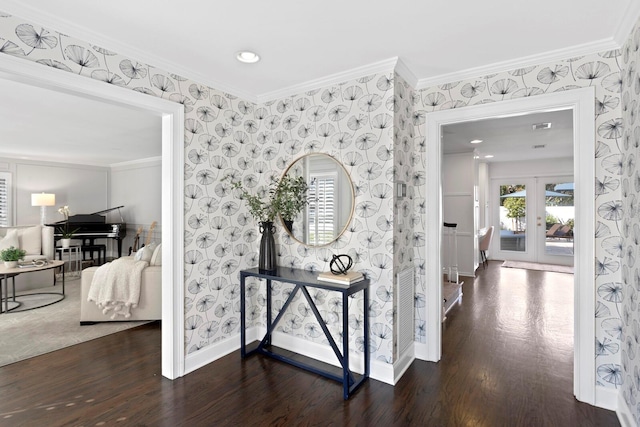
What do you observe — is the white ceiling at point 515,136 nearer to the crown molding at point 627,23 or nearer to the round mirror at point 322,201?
the crown molding at point 627,23

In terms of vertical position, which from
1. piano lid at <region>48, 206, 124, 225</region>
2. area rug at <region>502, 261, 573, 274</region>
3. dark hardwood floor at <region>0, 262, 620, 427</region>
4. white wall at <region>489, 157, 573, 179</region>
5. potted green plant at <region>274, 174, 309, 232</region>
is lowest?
dark hardwood floor at <region>0, 262, 620, 427</region>

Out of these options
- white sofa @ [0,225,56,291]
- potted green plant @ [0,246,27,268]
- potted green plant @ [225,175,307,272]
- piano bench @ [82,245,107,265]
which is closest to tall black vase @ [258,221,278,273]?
potted green plant @ [225,175,307,272]

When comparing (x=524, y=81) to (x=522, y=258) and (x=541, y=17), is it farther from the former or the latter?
(x=522, y=258)

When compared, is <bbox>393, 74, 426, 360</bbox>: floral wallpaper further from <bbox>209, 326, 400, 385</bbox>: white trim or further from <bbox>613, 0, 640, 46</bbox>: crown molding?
<bbox>613, 0, 640, 46</bbox>: crown molding

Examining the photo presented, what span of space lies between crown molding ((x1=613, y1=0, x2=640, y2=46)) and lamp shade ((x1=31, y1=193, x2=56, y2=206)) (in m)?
8.74

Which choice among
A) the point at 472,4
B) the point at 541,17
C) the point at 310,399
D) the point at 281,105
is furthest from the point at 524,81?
the point at 310,399

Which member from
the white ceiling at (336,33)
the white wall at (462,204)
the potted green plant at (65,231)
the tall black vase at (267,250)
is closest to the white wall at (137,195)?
the potted green plant at (65,231)

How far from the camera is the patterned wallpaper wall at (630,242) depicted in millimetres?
1796

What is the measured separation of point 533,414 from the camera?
214 centimetres

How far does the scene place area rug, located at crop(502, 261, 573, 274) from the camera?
22.3 ft

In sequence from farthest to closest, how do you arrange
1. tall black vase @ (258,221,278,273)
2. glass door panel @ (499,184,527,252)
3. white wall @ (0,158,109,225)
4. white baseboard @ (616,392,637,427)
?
glass door panel @ (499,184,527,252) → white wall @ (0,158,109,225) → tall black vase @ (258,221,278,273) → white baseboard @ (616,392,637,427)

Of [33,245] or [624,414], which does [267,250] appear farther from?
[33,245]

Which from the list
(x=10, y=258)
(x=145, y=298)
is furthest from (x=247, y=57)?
(x=10, y=258)

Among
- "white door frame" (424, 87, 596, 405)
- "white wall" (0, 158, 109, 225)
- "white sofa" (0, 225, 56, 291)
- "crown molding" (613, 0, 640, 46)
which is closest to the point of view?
"crown molding" (613, 0, 640, 46)
